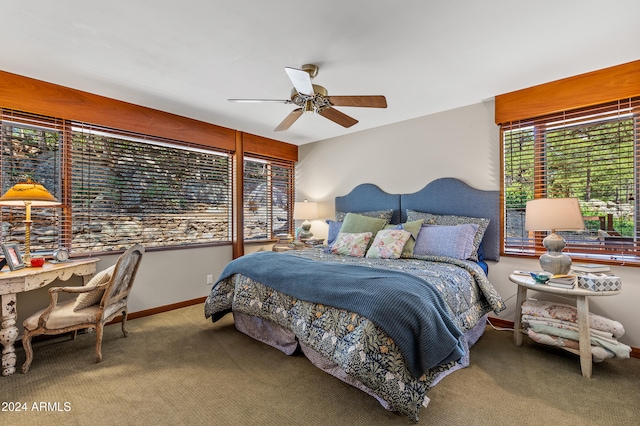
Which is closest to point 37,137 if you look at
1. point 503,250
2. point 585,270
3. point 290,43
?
point 290,43

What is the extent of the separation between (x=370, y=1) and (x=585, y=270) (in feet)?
8.49

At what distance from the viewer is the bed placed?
5.56ft

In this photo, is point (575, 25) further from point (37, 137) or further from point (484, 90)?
point (37, 137)

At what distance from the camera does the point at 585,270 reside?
2.48 meters

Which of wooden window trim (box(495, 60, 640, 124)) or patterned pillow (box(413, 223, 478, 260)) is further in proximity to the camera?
patterned pillow (box(413, 223, 478, 260))

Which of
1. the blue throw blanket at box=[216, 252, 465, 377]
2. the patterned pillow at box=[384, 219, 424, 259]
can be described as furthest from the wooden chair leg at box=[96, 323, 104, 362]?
the patterned pillow at box=[384, 219, 424, 259]

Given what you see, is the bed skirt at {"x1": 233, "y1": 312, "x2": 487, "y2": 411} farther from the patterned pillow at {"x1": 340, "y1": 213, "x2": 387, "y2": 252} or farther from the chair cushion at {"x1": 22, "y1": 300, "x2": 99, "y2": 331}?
the patterned pillow at {"x1": 340, "y1": 213, "x2": 387, "y2": 252}

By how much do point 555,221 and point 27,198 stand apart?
13.5ft

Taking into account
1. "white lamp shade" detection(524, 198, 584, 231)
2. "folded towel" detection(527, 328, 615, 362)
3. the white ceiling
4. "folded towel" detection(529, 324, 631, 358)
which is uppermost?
the white ceiling

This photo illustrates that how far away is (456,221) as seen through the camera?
333 centimetres

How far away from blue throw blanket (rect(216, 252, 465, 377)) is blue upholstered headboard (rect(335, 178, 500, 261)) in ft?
5.47

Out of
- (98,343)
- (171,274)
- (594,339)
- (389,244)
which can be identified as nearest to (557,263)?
(594,339)

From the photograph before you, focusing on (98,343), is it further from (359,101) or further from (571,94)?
(571,94)

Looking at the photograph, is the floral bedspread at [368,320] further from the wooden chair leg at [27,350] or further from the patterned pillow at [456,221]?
the wooden chair leg at [27,350]
